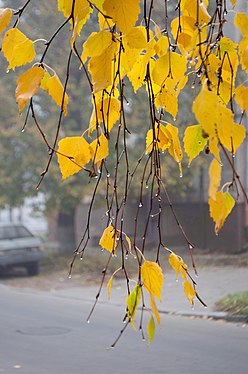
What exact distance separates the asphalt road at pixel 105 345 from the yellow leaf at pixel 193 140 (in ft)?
21.8

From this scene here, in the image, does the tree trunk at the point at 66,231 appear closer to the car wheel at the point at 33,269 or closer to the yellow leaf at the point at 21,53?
the car wheel at the point at 33,269

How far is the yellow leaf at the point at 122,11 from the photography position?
7.59 feet

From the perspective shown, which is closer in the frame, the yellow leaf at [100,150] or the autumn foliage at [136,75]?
the autumn foliage at [136,75]

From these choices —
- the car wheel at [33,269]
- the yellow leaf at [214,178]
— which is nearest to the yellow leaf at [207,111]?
the yellow leaf at [214,178]

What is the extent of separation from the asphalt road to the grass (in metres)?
0.54

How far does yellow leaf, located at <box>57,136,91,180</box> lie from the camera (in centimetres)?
260

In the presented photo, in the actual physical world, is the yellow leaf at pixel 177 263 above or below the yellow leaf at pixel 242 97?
below

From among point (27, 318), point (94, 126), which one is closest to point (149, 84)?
point (94, 126)

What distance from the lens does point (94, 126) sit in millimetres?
2668

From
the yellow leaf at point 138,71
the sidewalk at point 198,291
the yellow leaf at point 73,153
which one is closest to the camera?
the yellow leaf at point 73,153

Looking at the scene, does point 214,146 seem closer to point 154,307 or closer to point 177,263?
point 154,307

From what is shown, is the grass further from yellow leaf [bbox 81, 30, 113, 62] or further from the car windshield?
yellow leaf [bbox 81, 30, 113, 62]

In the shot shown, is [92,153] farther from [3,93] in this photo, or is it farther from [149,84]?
[3,93]

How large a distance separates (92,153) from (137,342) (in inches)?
329
